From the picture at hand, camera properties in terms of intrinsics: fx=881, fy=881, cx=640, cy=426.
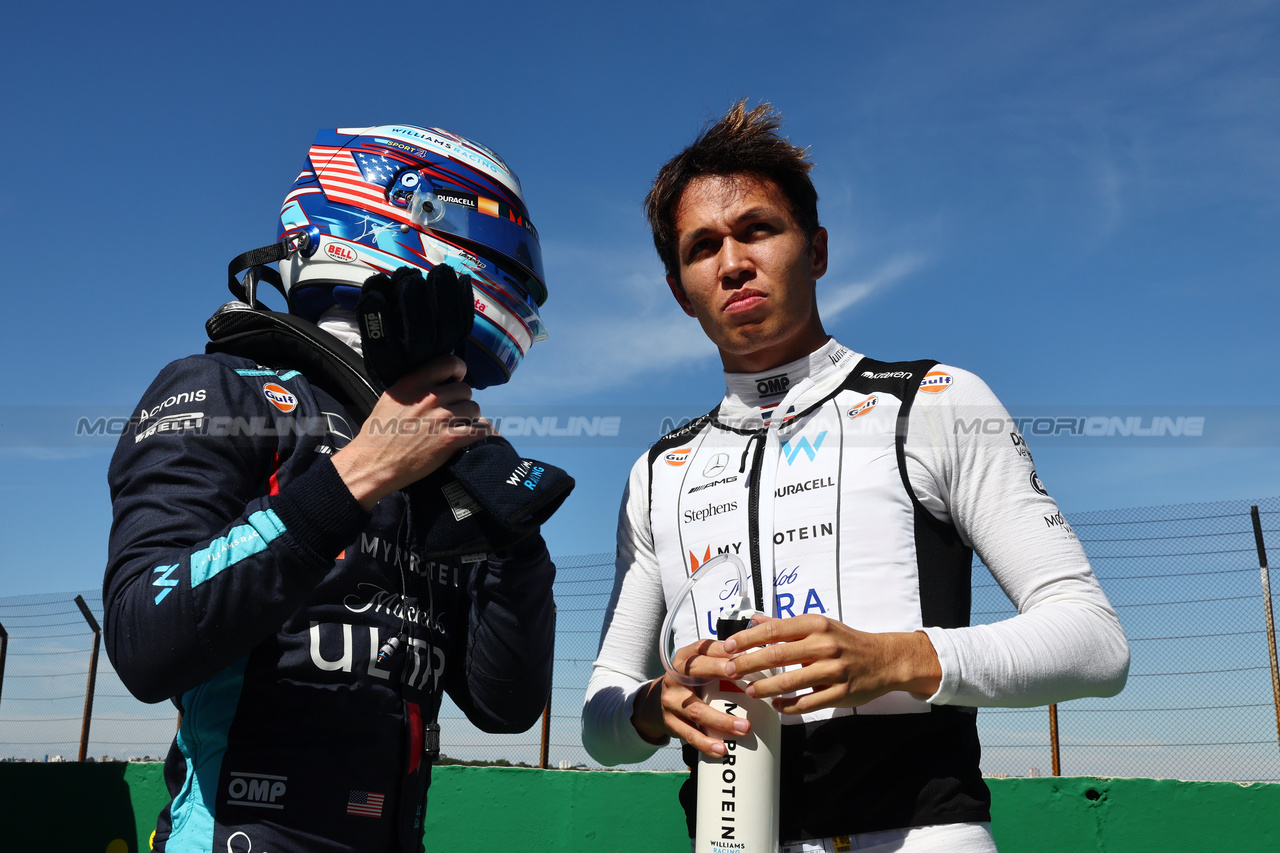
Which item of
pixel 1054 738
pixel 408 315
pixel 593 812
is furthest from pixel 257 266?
pixel 1054 738

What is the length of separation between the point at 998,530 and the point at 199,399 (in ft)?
5.80

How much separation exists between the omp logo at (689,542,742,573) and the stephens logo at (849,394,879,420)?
1.38 feet

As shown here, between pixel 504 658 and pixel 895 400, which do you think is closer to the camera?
pixel 895 400

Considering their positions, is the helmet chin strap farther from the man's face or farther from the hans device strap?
the man's face

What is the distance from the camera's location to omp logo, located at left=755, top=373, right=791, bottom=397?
2359 millimetres

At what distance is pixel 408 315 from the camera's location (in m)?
1.81

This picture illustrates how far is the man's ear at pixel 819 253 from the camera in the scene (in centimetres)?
249

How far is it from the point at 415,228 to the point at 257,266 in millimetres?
492

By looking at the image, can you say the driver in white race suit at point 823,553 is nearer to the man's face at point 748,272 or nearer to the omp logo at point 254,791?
the man's face at point 748,272

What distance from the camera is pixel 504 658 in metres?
2.29

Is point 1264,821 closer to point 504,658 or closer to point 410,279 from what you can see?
point 504,658

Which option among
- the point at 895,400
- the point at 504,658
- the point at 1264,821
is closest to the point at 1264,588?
the point at 1264,821

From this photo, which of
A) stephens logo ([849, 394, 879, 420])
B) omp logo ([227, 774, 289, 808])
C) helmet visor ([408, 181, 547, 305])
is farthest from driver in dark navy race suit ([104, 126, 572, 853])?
stephens logo ([849, 394, 879, 420])

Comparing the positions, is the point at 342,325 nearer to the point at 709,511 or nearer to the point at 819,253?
the point at 709,511
